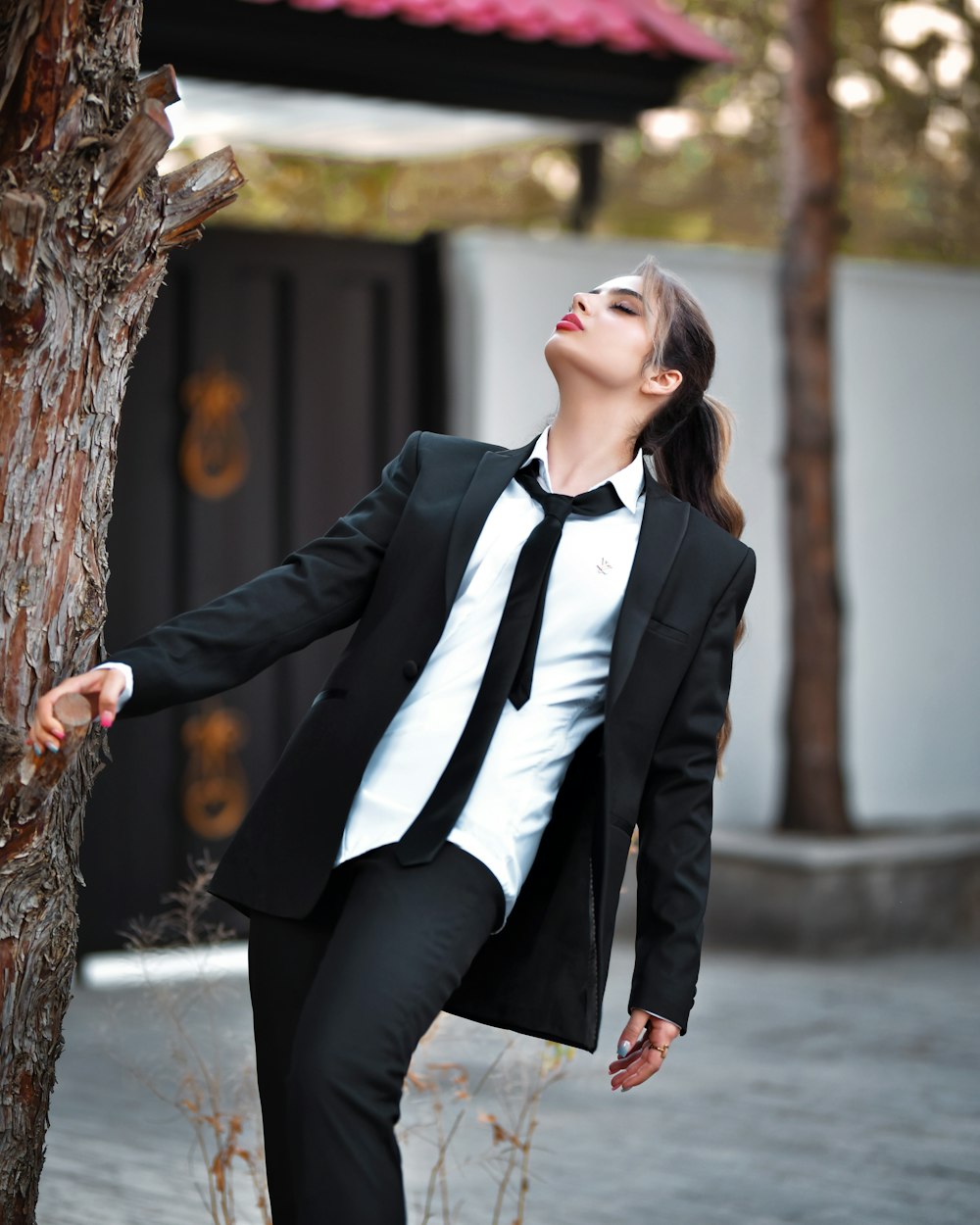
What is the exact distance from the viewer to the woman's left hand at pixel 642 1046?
9.85 feet

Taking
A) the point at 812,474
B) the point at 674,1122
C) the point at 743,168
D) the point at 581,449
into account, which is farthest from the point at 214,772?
the point at 743,168

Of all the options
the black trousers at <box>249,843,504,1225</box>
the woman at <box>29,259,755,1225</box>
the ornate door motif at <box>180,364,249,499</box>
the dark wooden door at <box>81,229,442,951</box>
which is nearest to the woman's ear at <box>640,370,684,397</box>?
the woman at <box>29,259,755,1225</box>

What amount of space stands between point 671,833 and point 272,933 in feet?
2.09

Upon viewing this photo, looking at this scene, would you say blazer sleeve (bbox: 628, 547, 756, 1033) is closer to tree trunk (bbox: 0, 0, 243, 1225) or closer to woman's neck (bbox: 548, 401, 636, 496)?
woman's neck (bbox: 548, 401, 636, 496)

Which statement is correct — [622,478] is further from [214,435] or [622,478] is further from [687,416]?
[214,435]

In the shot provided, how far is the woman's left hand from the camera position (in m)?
3.00

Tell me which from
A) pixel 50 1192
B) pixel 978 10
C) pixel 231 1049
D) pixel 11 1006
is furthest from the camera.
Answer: pixel 978 10

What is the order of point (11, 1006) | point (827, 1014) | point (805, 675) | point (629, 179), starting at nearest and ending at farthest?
1. point (11, 1006)
2. point (827, 1014)
3. point (805, 675)
4. point (629, 179)

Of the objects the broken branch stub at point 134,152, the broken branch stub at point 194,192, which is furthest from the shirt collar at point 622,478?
the broken branch stub at point 134,152

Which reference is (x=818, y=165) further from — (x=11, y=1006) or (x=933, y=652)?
(x=11, y=1006)

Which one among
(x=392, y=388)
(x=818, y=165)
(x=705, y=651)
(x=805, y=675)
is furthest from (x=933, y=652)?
(x=705, y=651)

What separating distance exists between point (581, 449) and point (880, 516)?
5.86 meters

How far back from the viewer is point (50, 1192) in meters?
4.45

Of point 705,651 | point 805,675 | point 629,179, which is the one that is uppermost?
point 629,179
